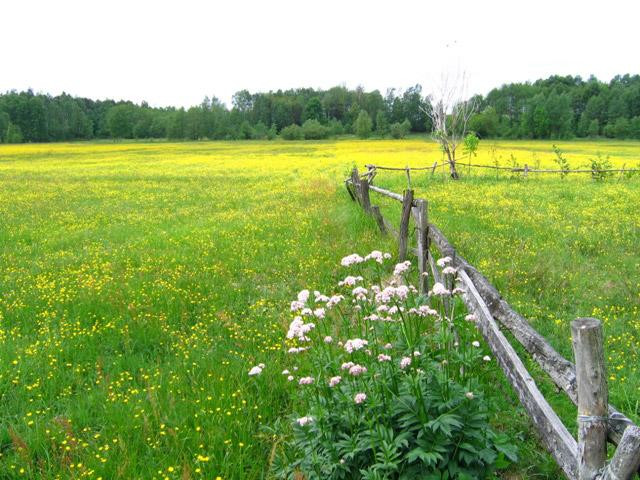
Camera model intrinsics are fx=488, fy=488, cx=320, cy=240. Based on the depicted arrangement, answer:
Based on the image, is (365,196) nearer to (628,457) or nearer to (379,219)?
(379,219)

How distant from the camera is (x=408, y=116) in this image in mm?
110875

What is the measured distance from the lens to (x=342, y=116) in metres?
124

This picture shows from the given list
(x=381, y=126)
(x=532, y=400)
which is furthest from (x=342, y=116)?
(x=532, y=400)

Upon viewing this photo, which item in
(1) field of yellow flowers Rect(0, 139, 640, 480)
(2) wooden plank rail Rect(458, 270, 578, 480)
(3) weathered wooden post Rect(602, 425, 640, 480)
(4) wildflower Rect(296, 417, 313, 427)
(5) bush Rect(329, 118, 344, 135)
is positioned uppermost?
(5) bush Rect(329, 118, 344, 135)

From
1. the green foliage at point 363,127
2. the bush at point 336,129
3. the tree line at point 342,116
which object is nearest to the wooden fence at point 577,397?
the tree line at point 342,116

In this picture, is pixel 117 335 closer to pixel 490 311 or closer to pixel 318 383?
pixel 318 383

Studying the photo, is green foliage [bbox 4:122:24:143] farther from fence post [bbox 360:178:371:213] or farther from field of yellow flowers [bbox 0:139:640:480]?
fence post [bbox 360:178:371:213]

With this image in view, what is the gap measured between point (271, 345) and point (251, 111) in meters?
121

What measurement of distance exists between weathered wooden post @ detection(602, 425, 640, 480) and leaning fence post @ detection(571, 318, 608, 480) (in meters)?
0.26

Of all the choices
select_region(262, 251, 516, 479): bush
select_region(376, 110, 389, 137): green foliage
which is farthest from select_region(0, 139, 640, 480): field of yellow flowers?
select_region(376, 110, 389, 137): green foliage

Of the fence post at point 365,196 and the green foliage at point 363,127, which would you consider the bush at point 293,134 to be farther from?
the fence post at point 365,196

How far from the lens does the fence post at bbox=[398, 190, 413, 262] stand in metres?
7.54

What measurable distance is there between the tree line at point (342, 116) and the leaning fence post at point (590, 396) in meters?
79.6

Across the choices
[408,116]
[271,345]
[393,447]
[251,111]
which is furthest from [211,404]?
[251,111]
